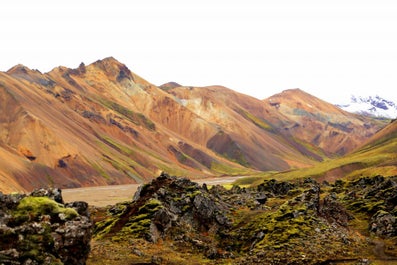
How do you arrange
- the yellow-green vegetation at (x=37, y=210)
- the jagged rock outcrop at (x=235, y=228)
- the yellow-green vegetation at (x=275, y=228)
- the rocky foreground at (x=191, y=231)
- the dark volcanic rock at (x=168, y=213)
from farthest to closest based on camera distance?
the dark volcanic rock at (x=168, y=213) → the yellow-green vegetation at (x=275, y=228) → the jagged rock outcrop at (x=235, y=228) → the yellow-green vegetation at (x=37, y=210) → the rocky foreground at (x=191, y=231)

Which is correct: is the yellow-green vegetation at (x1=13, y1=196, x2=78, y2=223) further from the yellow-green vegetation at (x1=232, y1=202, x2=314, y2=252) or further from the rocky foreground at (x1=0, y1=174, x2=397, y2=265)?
the yellow-green vegetation at (x1=232, y1=202, x2=314, y2=252)

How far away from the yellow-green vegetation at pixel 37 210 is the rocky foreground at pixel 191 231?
0.07 meters

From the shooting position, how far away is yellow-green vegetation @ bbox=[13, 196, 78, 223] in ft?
93.2

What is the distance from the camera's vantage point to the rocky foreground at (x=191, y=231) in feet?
90.9

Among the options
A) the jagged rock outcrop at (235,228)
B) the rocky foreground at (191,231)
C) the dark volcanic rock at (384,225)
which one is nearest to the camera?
the rocky foreground at (191,231)

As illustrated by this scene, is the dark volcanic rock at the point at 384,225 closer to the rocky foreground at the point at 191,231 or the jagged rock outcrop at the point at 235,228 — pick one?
the jagged rock outcrop at the point at 235,228

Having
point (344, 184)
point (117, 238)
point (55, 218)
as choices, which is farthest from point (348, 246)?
point (344, 184)

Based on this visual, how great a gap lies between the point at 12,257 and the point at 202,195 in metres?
32.2

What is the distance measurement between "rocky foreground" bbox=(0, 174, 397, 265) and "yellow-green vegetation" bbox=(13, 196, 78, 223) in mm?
68

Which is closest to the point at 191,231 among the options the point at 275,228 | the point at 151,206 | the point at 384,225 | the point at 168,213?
the point at 168,213

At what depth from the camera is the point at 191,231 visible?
1946 inches

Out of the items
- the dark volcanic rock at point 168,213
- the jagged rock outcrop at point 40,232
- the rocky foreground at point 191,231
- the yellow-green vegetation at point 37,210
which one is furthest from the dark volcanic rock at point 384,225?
the yellow-green vegetation at point 37,210

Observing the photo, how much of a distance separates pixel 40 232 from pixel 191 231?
24748 millimetres

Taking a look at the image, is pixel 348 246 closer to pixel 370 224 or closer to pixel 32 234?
pixel 370 224
